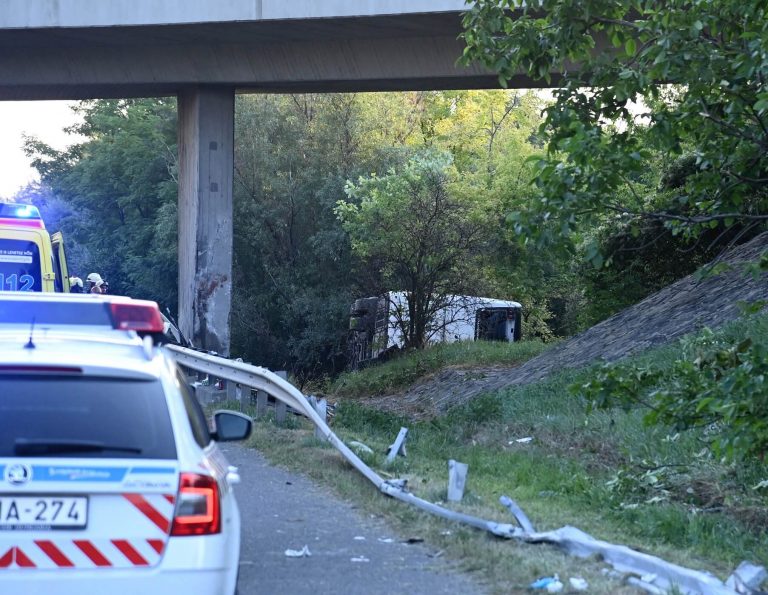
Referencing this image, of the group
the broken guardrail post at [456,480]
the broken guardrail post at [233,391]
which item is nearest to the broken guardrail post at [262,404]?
the broken guardrail post at [233,391]

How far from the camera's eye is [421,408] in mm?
19969

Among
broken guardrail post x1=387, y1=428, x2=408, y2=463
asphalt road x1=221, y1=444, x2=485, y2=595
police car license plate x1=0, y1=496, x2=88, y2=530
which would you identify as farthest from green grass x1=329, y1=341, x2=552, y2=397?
police car license plate x1=0, y1=496, x2=88, y2=530

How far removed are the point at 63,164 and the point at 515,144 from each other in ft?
124

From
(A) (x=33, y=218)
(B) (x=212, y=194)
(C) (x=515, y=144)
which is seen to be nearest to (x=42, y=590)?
(A) (x=33, y=218)

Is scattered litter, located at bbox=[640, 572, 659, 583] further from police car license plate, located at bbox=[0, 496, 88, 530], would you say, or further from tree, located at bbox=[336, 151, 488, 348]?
tree, located at bbox=[336, 151, 488, 348]

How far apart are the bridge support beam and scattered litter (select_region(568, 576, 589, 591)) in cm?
1834

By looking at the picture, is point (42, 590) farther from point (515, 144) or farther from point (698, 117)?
point (515, 144)

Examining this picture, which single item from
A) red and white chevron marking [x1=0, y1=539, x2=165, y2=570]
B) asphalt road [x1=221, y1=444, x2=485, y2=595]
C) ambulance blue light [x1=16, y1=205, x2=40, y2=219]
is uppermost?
ambulance blue light [x1=16, y1=205, x2=40, y2=219]

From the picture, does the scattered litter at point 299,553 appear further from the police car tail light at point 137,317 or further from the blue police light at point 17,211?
the blue police light at point 17,211

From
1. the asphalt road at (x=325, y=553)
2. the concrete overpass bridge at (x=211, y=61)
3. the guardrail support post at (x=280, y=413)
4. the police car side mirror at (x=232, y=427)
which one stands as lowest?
the asphalt road at (x=325, y=553)

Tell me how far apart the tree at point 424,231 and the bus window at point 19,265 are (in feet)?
38.2

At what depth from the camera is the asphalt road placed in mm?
6320

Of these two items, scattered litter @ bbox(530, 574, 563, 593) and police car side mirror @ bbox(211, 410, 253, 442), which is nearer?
police car side mirror @ bbox(211, 410, 253, 442)

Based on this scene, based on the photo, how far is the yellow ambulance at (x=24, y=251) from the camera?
14578 mm
